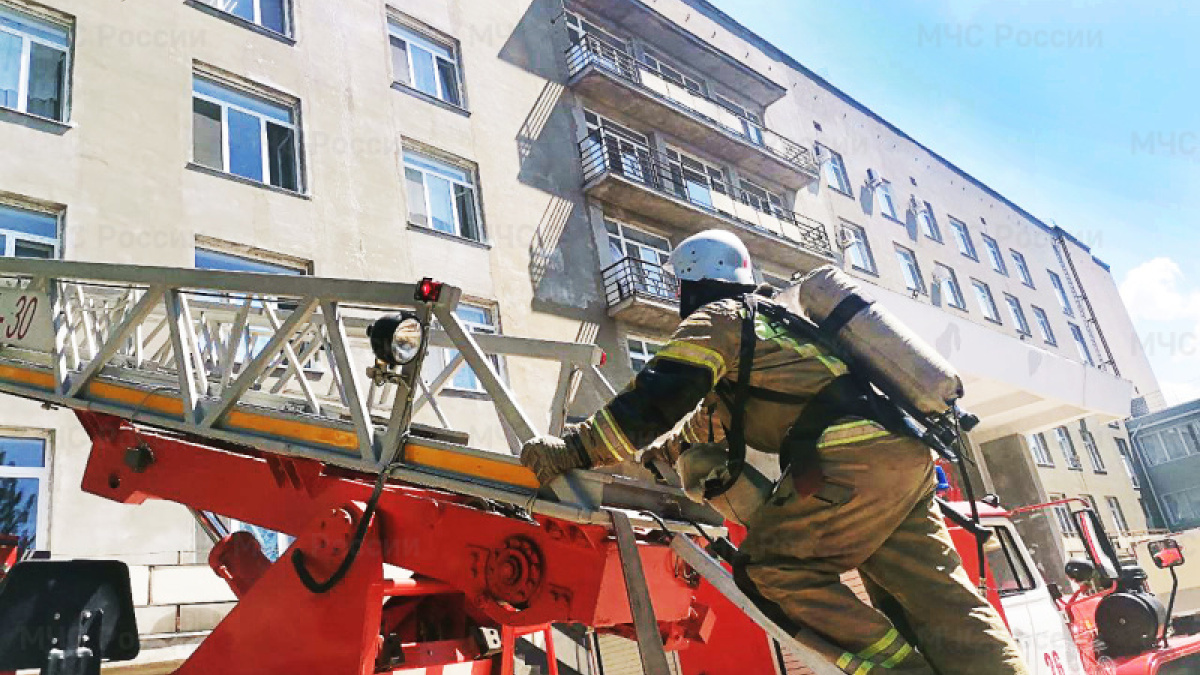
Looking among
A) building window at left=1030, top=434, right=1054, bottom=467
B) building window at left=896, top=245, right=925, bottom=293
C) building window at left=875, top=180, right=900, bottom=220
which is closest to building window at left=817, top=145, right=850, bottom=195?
building window at left=875, top=180, right=900, bottom=220

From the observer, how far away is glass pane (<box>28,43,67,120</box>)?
28.6 feet

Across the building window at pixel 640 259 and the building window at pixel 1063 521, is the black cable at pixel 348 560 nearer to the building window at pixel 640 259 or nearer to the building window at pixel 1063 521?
the building window at pixel 640 259

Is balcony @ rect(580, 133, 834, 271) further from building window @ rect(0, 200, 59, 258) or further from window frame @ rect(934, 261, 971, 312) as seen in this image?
building window @ rect(0, 200, 59, 258)

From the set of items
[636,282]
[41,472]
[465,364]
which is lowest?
[41,472]

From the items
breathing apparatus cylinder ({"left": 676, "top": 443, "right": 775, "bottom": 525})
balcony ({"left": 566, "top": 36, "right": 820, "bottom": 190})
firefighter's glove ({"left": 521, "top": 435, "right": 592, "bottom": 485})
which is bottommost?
breathing apparatus cylinder ({"left": 676, "top": 443, "right": 775, "bottom": 525})

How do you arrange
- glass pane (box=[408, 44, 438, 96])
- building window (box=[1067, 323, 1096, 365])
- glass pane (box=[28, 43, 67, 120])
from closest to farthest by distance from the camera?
glass pane (box=[28, 43, 67, 120]), glass pane (box=[408, 44, 438, 96]), building window (box=[1067, 323, 1096, 365])

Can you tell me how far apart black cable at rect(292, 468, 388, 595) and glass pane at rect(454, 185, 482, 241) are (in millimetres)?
10314

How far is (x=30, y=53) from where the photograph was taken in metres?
8.88

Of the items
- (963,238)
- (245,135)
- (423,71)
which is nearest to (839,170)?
(963,238)

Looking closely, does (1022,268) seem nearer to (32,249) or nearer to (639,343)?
(639,343)

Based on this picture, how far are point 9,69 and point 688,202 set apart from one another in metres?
11.4

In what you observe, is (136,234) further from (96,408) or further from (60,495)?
(96,408)

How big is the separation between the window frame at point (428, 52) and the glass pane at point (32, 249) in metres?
6.02

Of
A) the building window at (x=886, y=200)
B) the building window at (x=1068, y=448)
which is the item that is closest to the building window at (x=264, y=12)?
the building window at (x=886, y=200)
